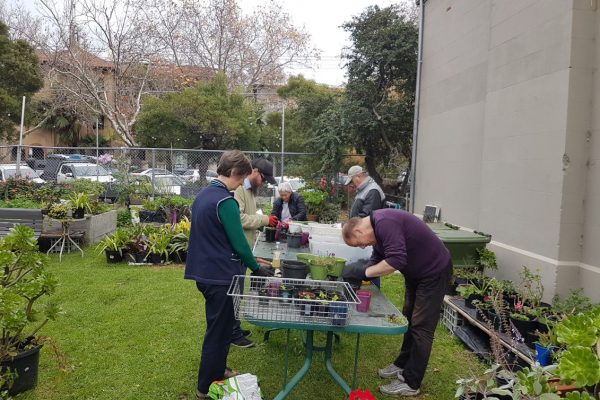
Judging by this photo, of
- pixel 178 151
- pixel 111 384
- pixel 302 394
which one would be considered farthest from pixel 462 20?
pixel 178 151

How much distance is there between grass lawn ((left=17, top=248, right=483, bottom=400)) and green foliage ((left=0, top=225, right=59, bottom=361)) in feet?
1.78

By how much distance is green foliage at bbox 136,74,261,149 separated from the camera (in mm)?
14992

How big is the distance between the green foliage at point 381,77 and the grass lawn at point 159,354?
582 cm

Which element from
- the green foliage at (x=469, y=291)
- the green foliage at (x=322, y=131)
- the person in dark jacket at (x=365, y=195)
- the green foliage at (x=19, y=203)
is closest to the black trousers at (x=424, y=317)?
the green foliage at (x=469, y=291)

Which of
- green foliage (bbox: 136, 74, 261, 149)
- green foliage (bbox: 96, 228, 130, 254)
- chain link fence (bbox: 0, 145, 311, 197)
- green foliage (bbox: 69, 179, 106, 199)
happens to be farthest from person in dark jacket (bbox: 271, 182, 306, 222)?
green foliage (bbox: 136, 74, 261, 149)

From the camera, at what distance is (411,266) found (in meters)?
3.26

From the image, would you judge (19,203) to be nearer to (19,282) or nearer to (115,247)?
(115,247)

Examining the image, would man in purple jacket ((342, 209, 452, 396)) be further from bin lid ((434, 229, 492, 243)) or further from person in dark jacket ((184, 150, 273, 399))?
bin lid ((434, 229, 492, 243))

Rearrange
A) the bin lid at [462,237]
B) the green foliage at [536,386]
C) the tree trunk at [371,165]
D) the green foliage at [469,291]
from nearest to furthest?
1. the green foliage at [536,386]
2. the green foliage at [469,291]
3. the bin lid at [462,237]
4. the tree trunk at [371,165]

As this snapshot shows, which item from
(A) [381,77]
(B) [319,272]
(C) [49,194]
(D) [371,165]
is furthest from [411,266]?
(C) [49,194]

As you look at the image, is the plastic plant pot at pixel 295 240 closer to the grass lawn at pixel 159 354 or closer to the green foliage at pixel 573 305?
the grass lawn at pixel 159 354

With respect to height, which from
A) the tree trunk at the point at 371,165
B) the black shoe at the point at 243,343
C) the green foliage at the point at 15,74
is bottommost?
the black shoe at the point at 243,343

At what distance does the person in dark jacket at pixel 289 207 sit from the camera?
607 cm

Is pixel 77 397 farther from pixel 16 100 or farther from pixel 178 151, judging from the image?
pixel 16 100
